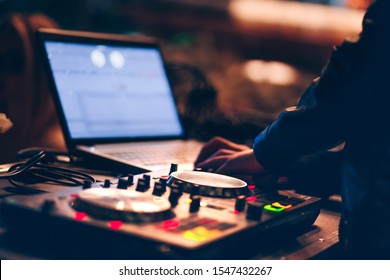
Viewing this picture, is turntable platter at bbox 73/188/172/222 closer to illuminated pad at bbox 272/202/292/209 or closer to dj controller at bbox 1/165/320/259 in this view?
dj controller at bbox 1/165/320/259

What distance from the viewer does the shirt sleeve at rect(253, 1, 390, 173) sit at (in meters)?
0.68

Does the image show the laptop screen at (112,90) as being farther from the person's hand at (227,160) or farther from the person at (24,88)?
the person at (24,88)

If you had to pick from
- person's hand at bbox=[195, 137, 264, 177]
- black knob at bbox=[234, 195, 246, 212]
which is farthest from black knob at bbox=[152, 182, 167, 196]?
person's hand at bbox=[195, 137, 264, 177]

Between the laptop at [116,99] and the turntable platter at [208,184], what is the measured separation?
9.1 inches

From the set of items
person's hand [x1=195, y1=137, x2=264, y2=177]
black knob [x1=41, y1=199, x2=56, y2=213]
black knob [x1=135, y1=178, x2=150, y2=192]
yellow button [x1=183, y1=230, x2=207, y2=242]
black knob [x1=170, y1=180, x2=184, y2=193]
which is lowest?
yellow button [x1=183, y1=230, x2=207, y2=242]

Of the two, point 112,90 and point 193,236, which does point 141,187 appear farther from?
point 112,90

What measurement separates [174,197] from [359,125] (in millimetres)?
262

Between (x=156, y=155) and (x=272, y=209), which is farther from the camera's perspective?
(x=156, y=155)

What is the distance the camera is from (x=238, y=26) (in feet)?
12.6

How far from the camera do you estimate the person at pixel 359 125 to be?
2.26 feet

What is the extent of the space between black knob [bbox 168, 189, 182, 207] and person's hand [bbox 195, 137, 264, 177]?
0.24m

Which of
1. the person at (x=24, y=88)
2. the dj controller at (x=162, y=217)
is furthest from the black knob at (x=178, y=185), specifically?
the person at (x=24, y=88)

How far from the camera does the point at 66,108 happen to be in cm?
120

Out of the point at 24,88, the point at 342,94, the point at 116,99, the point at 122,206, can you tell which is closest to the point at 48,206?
the point at 122,206
